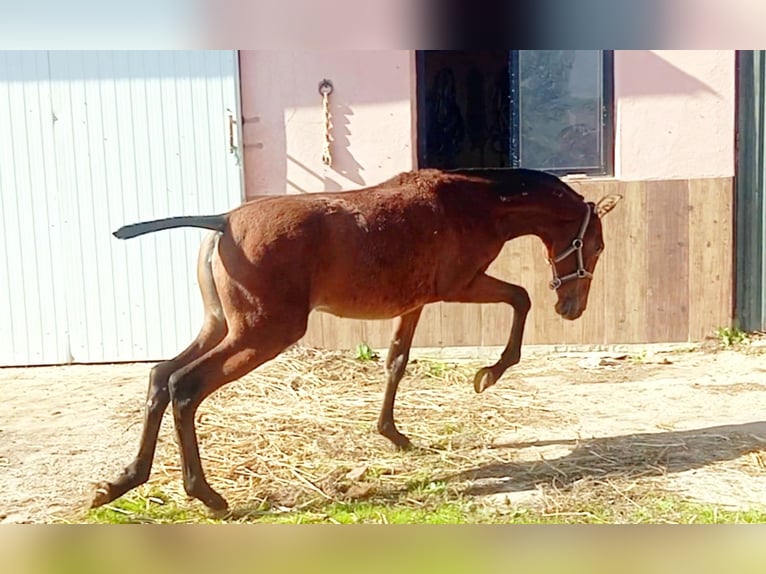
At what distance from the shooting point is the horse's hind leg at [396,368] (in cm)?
356

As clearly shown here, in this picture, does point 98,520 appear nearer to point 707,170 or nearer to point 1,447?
point 1,447

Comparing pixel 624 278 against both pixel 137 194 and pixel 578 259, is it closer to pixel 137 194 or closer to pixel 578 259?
pixel 578 259

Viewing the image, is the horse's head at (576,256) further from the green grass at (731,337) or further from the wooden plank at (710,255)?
the green grass at (731,337)

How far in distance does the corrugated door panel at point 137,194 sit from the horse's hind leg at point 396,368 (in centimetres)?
96

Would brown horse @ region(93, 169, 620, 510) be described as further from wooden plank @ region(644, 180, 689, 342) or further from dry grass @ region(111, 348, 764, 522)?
wooden plank @ region(644, 180, 689, 342)

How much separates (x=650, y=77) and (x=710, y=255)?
0.98 m

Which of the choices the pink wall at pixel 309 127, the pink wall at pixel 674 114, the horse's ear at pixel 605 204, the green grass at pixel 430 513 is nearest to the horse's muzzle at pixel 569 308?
the horse's ear at pixel 605 204

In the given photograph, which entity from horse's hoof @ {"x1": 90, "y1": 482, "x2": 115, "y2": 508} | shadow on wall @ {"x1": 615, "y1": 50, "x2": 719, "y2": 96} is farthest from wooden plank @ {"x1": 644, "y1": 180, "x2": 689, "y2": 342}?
horse's hoof @ {"x1": 90, "y1": 482, "x2": 115, "y2": 508}

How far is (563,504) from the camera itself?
10.2 ft

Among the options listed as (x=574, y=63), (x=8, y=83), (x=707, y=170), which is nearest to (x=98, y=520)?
(x=8, y=83)

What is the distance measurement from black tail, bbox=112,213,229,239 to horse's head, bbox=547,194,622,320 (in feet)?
4.50

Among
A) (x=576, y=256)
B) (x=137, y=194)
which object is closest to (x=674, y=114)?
(x=576, y=256)

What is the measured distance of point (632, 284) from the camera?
4.24 m

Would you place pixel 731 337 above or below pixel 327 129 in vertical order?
below
